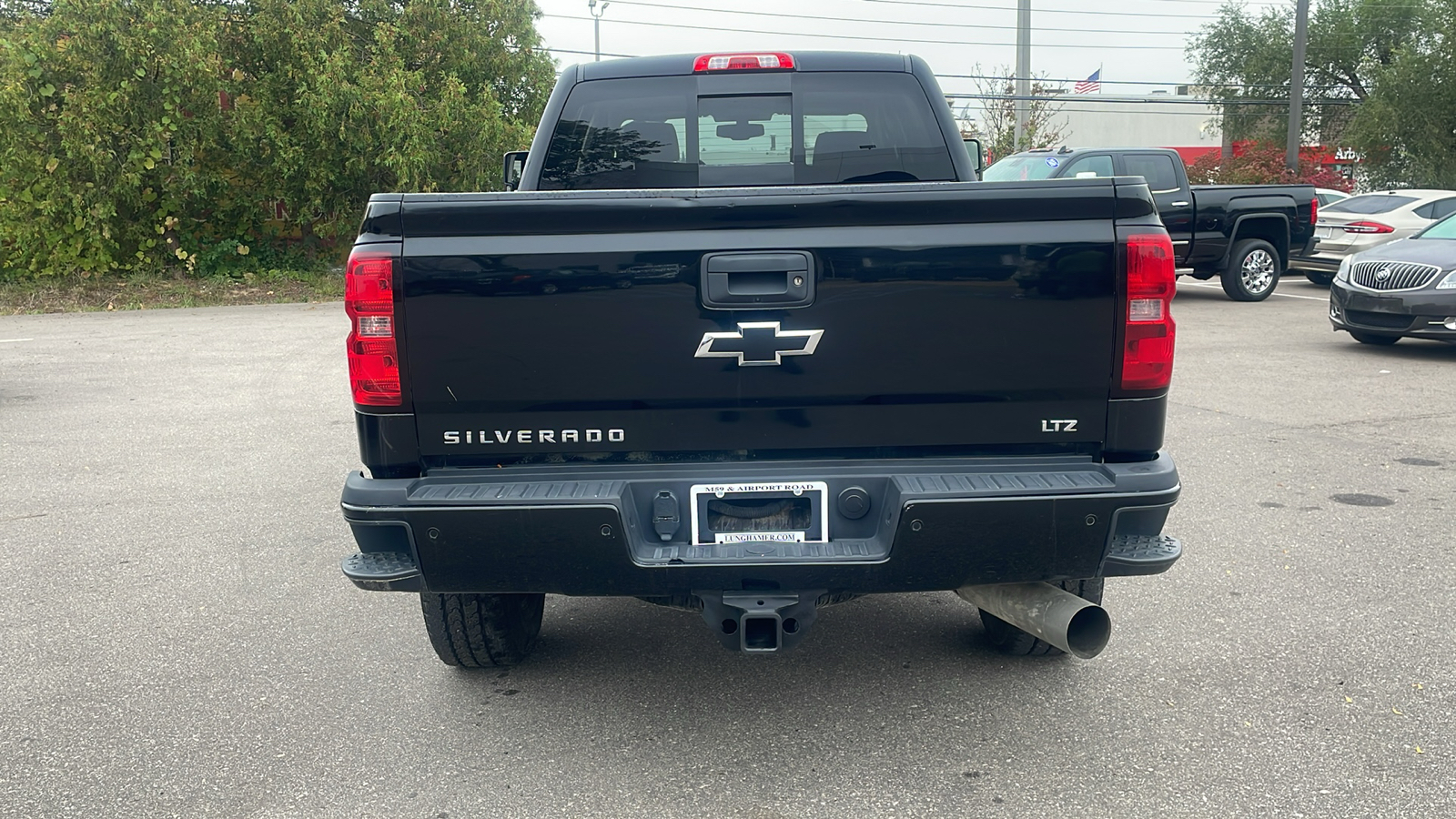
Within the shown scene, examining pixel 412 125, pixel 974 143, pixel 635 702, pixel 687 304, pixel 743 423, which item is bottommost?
pixel 635 702

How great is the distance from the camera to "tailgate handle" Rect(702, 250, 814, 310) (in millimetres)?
2998

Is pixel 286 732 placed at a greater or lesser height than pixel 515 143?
lesser

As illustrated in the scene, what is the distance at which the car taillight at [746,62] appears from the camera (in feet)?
15.4

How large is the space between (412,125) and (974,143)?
51.3 feet

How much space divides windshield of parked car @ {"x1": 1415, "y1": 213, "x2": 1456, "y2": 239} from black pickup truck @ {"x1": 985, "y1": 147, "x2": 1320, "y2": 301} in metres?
3.75

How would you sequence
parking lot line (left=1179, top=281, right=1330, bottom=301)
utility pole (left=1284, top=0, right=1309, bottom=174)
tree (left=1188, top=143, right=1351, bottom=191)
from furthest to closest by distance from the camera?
tree (left=1188, top=143, right=1351, bottom=191), utility pole (left=1284, top=0, right=1309, bottom=174), parking lot line (left=1179, top=281, right=1330, bottom=301)

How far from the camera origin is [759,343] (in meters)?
3.03

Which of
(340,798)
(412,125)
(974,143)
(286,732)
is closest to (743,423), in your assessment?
(340,798)

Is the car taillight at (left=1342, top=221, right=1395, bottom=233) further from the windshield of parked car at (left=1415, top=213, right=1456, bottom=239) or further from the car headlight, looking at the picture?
the car headlight

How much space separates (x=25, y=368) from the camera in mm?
11836

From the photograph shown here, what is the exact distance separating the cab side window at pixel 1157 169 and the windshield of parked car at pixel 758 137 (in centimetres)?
1168

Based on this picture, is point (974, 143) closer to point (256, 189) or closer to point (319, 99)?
point (319, 99)

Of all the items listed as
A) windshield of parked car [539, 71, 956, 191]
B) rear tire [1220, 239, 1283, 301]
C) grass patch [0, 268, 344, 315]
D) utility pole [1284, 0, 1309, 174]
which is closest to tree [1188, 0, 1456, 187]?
utility pole [1284, 0, 1309, 174]

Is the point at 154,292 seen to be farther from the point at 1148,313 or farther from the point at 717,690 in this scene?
the point at 1148,313
